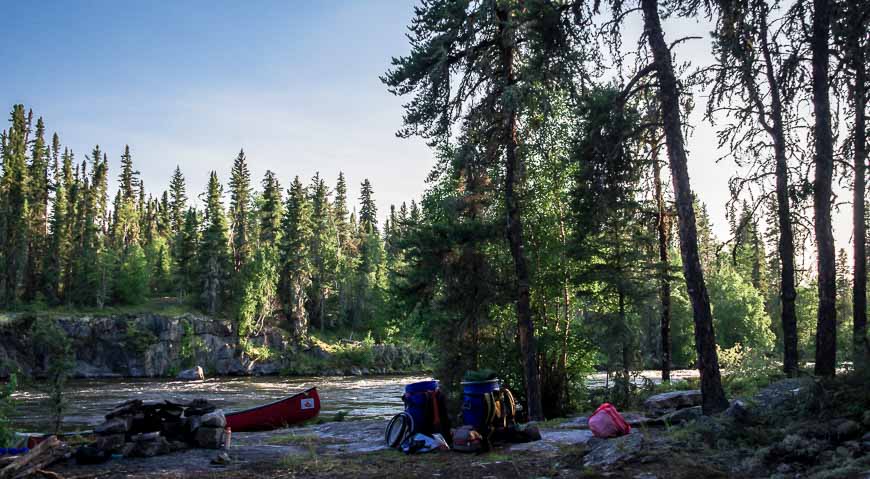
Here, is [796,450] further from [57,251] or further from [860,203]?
[57,251]

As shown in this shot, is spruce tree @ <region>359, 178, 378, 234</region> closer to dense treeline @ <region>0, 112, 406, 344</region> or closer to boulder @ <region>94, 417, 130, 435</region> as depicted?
dense treeline @ <region>0, 112, 406, 344</region>

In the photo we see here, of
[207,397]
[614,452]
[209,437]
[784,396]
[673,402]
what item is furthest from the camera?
[207,397]

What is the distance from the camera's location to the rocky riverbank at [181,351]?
5231cm

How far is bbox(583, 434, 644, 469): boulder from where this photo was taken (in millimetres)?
7023

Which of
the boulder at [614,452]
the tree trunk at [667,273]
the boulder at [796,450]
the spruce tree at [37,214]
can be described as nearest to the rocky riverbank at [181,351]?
the spruce tree at [37,214]

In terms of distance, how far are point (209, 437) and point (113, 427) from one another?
4.85 feet

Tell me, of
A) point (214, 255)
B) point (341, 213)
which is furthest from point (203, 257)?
point (341, 213)

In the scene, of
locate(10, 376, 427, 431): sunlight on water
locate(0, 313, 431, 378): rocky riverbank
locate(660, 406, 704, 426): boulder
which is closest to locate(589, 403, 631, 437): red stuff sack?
locate(660, 406, 704, 426): boulder

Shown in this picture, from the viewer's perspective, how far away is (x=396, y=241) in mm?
17453

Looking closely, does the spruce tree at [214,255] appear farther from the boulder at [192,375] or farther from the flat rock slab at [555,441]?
the flat rock slab at [555,441]

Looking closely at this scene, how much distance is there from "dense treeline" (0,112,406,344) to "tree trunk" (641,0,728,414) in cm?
5140

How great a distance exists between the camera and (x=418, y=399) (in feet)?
31.7

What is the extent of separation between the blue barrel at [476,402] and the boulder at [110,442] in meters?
5.48

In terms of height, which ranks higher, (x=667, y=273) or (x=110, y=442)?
(x=667, y=273)
